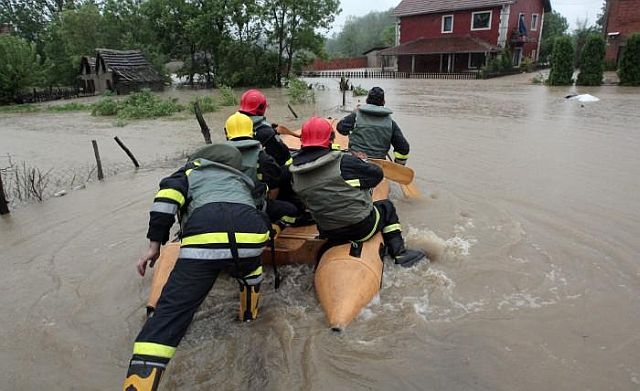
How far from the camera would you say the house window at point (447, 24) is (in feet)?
113

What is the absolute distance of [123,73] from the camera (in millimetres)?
27484

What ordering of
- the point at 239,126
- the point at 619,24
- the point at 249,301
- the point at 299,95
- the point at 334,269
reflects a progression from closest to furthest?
the point at 249,301 → the point at 334,269 → the point at 239,126 → the point at 299,95 → the point at 619,24

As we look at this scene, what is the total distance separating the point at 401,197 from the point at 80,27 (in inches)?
1313

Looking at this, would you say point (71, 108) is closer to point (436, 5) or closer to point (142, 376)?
point (142, 376)

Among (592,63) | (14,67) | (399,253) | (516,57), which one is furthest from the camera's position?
(516,57)

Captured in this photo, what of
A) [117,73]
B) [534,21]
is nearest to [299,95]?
[117,73]

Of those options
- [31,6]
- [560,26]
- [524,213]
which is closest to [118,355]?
[524,213]

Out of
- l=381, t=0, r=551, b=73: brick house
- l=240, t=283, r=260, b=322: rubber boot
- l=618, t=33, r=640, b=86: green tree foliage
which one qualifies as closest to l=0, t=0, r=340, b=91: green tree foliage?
l=381, t=0, r=551, b=73: brick house

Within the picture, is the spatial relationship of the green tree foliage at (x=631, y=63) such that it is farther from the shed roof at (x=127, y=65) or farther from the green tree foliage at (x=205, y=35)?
the shed roof at (x=127, y=65)

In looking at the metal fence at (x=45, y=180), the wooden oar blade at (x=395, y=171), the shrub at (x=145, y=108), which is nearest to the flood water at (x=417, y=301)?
the metal fence at (x=45, y=180)

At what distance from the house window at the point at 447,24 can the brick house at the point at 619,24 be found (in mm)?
10148

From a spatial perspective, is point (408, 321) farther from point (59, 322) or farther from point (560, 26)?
point (560, 26)

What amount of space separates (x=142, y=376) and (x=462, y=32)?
36144 mm

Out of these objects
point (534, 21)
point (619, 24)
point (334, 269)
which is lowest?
point (334, 269)
